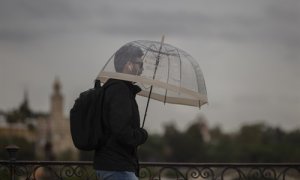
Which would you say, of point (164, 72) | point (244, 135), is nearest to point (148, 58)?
point (164, 72)

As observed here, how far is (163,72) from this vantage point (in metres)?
5.71

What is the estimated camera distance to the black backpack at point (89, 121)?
203 inches

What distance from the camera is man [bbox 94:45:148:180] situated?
16.5 ft

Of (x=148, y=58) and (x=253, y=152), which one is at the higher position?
(x=148, y=58)

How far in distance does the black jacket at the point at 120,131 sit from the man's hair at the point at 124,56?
0.17m

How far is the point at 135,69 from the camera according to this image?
5.39 m

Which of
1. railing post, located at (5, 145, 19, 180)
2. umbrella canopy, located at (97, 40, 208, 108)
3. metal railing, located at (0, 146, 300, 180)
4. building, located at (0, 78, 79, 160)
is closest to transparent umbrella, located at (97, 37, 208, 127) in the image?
umbrella canopy, located at (97, 40, 208, 108)

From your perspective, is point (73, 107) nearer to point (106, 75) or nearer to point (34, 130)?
point (106, 75)

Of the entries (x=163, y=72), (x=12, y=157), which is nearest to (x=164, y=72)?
(x=163, y=72)

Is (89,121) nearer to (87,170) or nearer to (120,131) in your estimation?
(120,131)

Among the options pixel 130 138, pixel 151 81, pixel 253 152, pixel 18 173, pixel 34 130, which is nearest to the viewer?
pixel 130 138

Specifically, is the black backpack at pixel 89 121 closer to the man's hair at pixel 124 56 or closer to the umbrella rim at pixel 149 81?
the umbrella rim at pixel 149 81

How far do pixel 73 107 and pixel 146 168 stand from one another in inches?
128

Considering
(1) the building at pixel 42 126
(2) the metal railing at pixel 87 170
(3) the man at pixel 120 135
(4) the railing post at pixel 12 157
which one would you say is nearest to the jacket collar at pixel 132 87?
(3) the man at pixel 120 135
